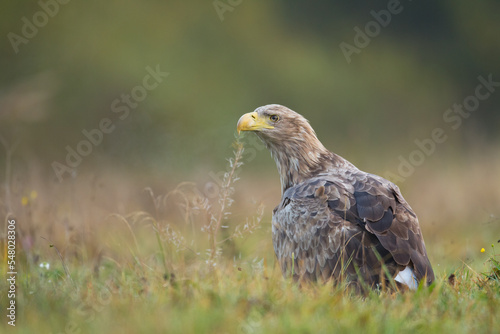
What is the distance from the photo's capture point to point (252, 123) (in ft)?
21.6

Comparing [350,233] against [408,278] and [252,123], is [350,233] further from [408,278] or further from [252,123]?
[252,123]

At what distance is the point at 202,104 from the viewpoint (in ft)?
77.7

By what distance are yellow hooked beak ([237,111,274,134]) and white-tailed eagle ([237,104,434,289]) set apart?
→ 27.9 inches

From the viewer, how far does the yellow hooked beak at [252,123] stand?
21.3 feet

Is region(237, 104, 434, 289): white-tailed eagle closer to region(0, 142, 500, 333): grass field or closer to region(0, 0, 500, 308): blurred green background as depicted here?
region(0, 142, 500, 333): grass field

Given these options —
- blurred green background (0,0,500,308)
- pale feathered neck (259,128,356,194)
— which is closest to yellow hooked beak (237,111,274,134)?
pale feathered neck (259,128,356,194)

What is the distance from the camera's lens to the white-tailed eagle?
5.27 metres

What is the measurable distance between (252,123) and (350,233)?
163cm

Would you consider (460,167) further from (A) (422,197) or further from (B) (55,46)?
(B) (55,46)

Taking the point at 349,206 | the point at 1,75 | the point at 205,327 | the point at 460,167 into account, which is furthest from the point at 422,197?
the point at 1,75

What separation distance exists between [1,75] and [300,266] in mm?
16670

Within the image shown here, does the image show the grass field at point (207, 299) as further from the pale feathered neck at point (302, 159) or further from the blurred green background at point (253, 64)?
the blurred green background at point (253, 64)

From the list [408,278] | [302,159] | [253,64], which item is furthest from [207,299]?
[253,64]

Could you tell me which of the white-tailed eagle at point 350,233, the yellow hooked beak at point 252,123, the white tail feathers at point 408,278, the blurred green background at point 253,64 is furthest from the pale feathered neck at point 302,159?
the blurred green background at point 253,64
